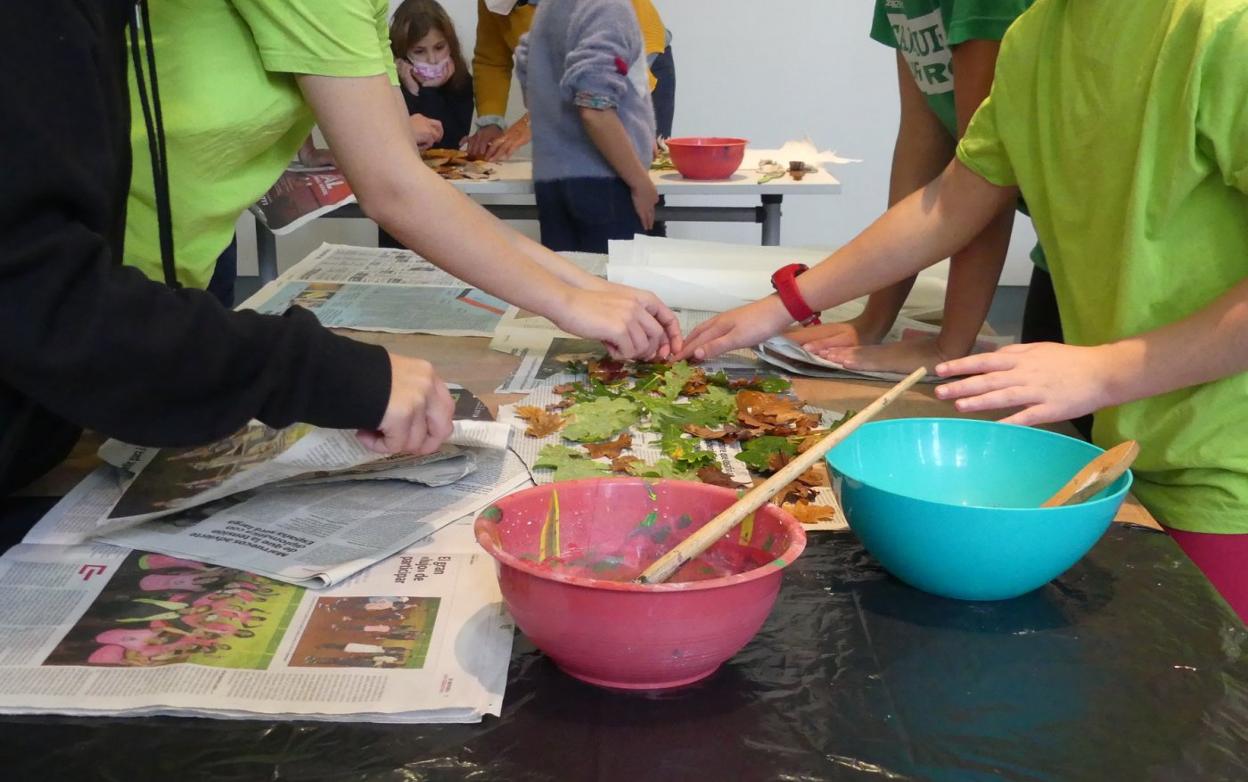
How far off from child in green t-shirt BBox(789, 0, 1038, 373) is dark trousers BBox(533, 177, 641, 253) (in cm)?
117

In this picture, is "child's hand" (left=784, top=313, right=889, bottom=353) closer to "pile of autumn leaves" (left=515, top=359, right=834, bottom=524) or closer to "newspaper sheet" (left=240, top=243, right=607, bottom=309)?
"pile of autumn leaves" (left=515, top=359, right=834, bottom=524)

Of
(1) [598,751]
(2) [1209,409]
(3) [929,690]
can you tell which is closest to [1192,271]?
(2) [1209,409]

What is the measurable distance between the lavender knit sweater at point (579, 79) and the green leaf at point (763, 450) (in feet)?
5.56

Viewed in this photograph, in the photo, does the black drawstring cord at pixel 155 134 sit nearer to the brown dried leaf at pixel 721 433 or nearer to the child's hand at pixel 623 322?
the child's hand at pixel 623 322

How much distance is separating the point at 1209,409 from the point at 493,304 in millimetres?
1001

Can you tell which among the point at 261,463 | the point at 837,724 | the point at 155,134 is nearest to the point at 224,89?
the point at 155,134

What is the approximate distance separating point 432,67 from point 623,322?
267 cm

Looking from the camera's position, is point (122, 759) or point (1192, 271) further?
point (1192, 271)

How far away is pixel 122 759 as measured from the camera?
23.7 inches

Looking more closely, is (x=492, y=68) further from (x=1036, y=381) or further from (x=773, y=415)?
(x=1036, y=381)

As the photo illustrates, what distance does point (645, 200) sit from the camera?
2764 mm

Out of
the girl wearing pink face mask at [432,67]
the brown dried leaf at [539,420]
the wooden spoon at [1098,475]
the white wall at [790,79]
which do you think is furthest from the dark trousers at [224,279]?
the white wall at [790,79]

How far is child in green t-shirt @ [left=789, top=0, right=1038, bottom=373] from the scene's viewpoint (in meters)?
1.26

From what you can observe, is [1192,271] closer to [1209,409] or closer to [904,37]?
[1209,409]
